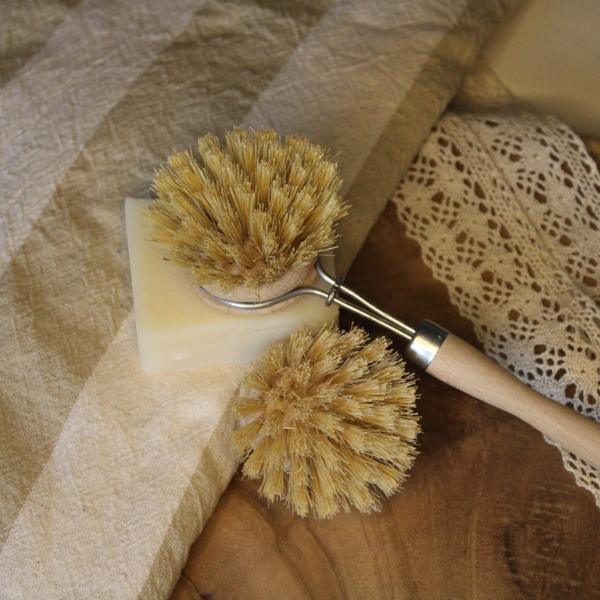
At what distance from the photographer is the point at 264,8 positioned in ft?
2.21

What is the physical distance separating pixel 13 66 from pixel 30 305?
281 mm

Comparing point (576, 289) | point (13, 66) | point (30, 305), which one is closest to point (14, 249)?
point (30, 305)

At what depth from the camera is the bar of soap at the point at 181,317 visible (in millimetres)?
527

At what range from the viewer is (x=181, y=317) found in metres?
0.53

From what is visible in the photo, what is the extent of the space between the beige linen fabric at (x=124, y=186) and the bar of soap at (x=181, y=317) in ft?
0.13

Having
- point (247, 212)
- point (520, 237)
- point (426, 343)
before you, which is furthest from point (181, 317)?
point (520, 237)

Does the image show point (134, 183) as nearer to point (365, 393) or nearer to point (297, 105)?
point (297, 105)

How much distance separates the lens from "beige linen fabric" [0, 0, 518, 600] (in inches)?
20.8

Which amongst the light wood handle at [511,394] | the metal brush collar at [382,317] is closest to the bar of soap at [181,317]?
the metal brush collar at [382,317]

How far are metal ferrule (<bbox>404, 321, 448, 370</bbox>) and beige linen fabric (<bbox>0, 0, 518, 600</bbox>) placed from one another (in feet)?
0.43

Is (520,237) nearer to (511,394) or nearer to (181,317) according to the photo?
(511,394)

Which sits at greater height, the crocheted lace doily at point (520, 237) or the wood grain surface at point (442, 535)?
the crocheted lace doily at point (520, 237)

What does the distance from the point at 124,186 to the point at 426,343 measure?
1.16 ft

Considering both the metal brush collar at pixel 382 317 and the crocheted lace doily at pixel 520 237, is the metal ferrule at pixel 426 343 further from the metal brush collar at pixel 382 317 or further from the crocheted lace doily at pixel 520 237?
the crocheted lace doily at pixel 520 237
